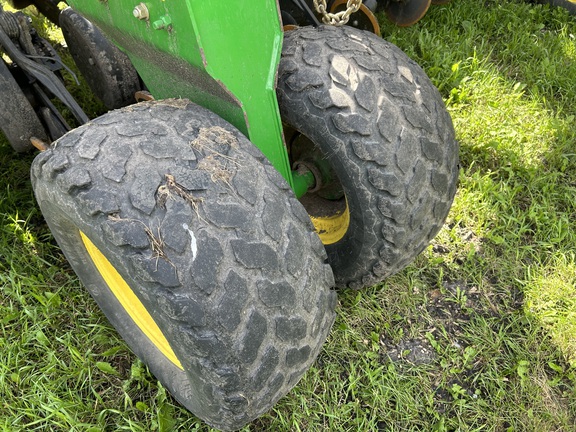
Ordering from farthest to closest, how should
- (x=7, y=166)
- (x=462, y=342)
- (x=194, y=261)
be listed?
(x=7, y=166) → (x=462, y=342) → (x=194, y=261)

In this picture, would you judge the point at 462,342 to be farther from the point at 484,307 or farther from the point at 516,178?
the point at 516,178

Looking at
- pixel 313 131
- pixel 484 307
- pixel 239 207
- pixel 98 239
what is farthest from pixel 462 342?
pixel 98 239

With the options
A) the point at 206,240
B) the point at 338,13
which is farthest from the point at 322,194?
the point at 206,240

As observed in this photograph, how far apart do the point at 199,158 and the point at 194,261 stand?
0.28m

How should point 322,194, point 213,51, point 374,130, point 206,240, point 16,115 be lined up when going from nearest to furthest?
1. point 206,240
2. point 213,51
3. point 374,130
4. point 16,115
5. point 322,194

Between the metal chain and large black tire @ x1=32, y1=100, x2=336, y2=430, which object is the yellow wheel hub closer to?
large black tire @ x1=32, y1=100, x2=336, y2=430

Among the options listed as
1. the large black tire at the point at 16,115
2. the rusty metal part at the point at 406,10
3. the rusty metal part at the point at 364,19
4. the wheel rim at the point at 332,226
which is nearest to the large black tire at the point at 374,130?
the wheel rim at the point at 332,226

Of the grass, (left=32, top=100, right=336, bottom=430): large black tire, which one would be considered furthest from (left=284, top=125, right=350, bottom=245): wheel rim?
(left=32, top=100, right=336, bottom=430): large black tire

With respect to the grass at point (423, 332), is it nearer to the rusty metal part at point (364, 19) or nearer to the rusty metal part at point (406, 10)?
the rusty metal part at point (406, 10)

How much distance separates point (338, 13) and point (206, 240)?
1.07 m

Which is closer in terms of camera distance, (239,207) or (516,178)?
(239,207)

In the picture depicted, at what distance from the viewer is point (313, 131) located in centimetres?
181

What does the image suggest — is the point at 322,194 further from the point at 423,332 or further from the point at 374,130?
the point at 423,332

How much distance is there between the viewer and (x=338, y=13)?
78.0 inches
